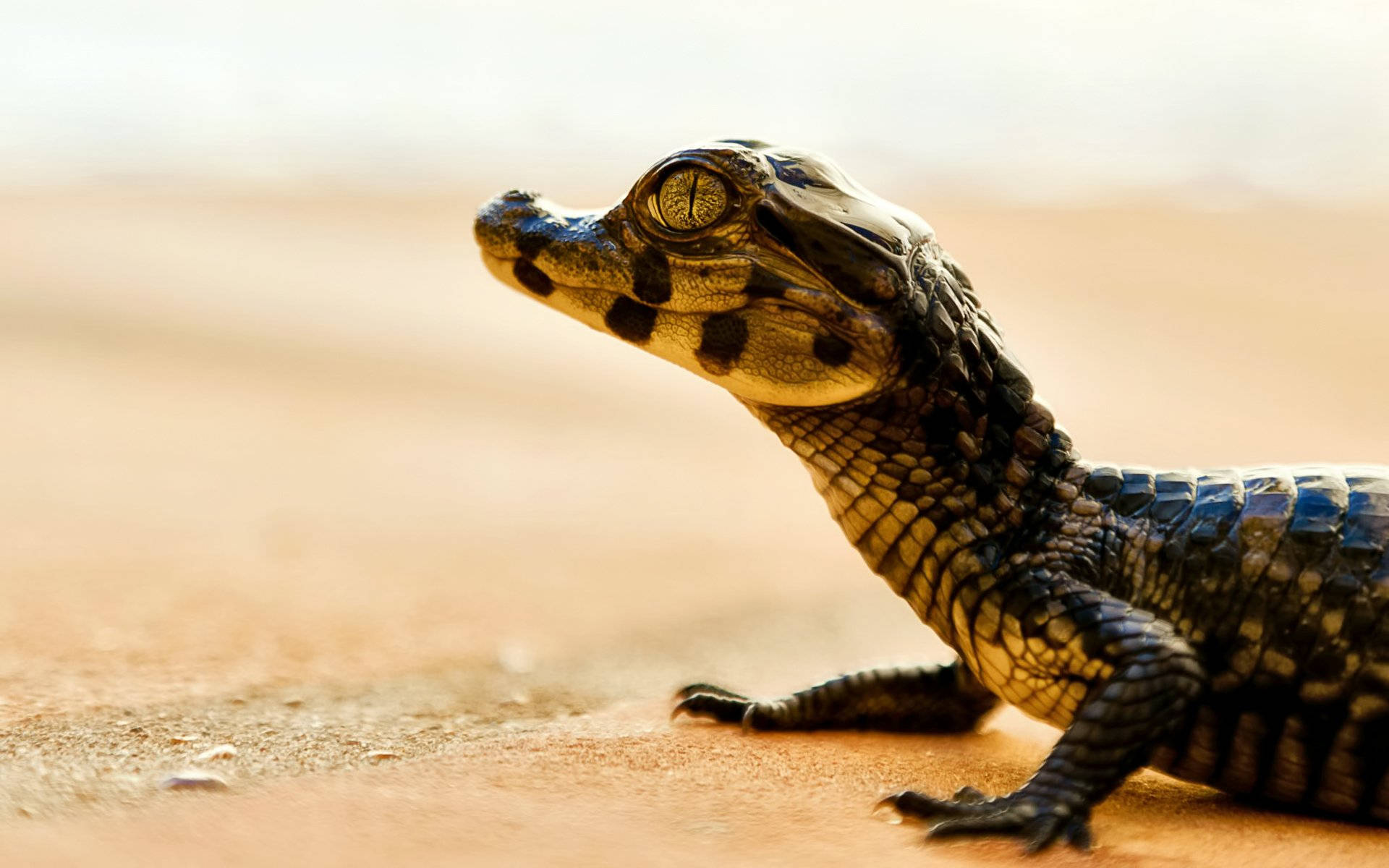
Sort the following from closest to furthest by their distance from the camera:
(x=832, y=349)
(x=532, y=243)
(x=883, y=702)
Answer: (x=832, y=349)
(x=532, y=243)
(x=883, y=702)

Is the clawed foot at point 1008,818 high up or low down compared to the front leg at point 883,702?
down

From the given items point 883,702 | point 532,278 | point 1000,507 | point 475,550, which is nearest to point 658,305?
point 532,278

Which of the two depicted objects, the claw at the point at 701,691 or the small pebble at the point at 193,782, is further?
the claw at the point at 701,691

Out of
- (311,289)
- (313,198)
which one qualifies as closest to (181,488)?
(311,289)

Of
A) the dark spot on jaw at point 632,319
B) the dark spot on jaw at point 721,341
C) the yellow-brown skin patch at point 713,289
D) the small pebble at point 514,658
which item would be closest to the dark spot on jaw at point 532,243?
the yellow-brown skin patch at point 713,289

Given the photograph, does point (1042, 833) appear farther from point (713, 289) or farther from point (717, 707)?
Answer: point (713, 289)

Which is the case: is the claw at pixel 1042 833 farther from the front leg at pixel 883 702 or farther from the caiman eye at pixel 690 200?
the caiman eye at pixel 690 200
